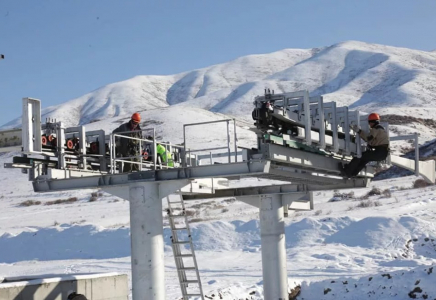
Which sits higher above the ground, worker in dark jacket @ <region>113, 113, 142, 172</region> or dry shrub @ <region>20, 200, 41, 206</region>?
worker in dark jacket @ <region>113, 113, 142, 172</region>

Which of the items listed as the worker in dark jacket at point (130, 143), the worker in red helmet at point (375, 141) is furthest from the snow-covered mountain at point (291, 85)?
the worker in dark jacket at point (130, 143)

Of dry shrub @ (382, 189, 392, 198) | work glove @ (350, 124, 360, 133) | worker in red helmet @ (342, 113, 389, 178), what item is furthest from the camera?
dry shrub @ (382, 189, 392, 198)

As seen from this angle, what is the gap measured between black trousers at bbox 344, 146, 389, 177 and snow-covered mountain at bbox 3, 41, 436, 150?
6568cm

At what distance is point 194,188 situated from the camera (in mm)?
13594

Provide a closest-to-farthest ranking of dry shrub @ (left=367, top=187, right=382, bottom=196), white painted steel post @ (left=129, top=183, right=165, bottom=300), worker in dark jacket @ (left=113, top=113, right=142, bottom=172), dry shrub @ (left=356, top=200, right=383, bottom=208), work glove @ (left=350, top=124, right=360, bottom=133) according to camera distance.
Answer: white painted steel post @ (left=129, top=183, right=165, bottom=300), worker in dark jacket @ (left=113, top=113, right=142, bottom=172), work glove @ (left=350, top=124, right=360, bottom=133), dry shrub @ (left=356, top=200, right=383, bottom=208), dry shrub @ (left=367, top=187, right=382, bottom=196)

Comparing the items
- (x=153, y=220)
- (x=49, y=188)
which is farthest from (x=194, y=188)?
(x=49, y=188)

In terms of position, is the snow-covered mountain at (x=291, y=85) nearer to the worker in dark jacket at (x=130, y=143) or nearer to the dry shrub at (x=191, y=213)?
the dry shrub at (x=191, y=213)

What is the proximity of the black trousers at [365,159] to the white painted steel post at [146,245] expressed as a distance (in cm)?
503

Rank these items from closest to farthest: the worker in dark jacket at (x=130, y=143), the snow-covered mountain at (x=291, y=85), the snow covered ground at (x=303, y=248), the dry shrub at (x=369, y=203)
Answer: the worker in dark jacket at (x=130, y=143), the snow covered ground at (x=303, y=248), the dry shrub at (x=369, y=203), the snow-covered mountain at (x=291, y=85)

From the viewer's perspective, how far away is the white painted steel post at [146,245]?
41.1ft

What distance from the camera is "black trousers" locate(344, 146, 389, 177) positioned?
14.8 meters

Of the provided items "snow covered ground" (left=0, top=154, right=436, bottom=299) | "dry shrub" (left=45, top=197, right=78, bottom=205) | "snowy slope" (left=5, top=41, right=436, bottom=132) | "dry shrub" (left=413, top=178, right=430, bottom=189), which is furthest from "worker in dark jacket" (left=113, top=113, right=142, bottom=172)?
"snowy slope" (left=5, top=41, right=436, bottom=132)

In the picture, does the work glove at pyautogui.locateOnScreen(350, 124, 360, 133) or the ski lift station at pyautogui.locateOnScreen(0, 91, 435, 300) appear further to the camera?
the work glove at pyautogui.locateOnScreen(350, 124, 360, 133)

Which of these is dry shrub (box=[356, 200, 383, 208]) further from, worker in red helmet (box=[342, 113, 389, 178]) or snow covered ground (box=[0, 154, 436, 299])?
worker in red helmet (box=[342, 113, 389, 178])
